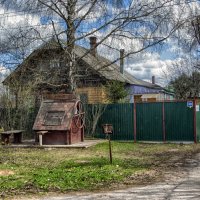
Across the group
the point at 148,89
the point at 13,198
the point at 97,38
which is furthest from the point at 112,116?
the point at 148,89

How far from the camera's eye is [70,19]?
2091 cm

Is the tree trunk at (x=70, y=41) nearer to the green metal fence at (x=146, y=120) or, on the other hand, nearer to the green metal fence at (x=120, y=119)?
the green metal fence at (x=146, y=120)

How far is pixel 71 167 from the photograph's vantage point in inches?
488

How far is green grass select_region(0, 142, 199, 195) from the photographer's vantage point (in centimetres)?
978

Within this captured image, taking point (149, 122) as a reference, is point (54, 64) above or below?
above

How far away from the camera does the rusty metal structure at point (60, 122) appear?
19.6 m

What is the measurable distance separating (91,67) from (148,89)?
37047 mm

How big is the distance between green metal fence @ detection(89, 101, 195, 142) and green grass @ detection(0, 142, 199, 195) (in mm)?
4257

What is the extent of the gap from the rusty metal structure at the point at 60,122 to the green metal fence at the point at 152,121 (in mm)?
3000

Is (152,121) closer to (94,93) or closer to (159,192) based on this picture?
(159,192)

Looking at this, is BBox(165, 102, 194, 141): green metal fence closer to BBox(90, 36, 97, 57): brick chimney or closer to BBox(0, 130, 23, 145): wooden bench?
BBox(90, 36, 97, 57): brick chimney

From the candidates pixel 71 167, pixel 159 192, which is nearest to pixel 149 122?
pixel 71 167

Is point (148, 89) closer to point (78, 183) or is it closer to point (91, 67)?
point (91, 67)

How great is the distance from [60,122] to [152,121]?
553cm
